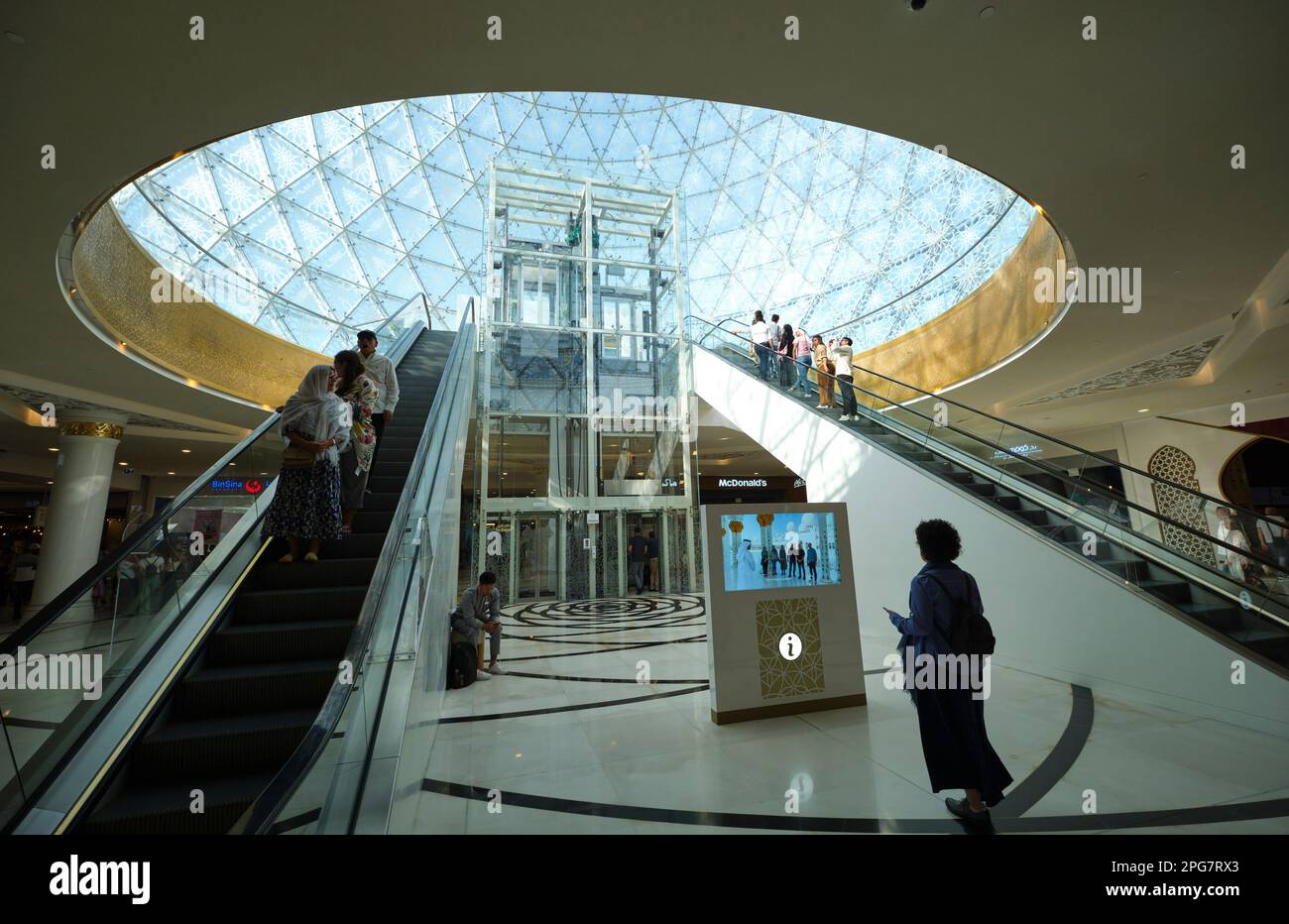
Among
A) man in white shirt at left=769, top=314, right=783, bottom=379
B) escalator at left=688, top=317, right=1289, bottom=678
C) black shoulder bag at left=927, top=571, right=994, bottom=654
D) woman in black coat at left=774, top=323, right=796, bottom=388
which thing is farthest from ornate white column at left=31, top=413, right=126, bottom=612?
black shoulder bag at left=927, top=571, right=994, bottom=654

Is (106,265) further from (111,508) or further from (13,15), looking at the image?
(111,508)

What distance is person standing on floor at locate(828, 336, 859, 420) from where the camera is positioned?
1145 cm

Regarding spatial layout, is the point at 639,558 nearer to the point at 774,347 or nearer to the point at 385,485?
the point at 774,347

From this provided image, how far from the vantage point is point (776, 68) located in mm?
4695

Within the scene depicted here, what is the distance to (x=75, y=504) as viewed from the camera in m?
14.3

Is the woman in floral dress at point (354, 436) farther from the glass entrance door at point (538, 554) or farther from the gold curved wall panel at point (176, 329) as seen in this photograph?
the glass entrance door at point (538, 554)

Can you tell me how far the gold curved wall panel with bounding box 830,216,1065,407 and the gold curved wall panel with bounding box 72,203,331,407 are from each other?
12.9 metres

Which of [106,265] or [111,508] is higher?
[106,265]

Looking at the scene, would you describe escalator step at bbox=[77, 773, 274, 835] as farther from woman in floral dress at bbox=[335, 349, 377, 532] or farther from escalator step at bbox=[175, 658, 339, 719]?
woman in floral dress at bbox=[335, 349, 377, 532]

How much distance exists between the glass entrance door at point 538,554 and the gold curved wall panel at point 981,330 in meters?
9.57

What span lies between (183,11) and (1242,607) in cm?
1036

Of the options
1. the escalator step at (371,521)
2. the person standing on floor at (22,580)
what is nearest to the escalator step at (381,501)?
the escalator step at (371,521)

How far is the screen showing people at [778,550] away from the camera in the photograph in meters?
6.10
